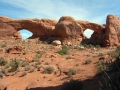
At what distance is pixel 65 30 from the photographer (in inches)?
1075

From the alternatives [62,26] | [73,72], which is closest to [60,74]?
[73,72]

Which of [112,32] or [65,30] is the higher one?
[65,30]

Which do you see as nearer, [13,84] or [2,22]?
[13,84]

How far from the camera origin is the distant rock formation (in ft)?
90.1

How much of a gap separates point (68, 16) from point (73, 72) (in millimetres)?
19287

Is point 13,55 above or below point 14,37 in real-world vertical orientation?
below

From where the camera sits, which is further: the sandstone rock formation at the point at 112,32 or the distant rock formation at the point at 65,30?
the distant rock formation at the point at 65,30

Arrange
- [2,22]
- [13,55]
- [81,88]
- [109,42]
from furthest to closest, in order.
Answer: [2,22]
[109,42]
[13,55]
[81,88]

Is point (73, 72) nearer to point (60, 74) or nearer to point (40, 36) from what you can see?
point (60, 74)

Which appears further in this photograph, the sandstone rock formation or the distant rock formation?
the distant rock formation

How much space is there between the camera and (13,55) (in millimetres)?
18438

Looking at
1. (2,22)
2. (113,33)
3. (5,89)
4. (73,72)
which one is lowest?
(5,89)

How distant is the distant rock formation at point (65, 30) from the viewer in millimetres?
27469

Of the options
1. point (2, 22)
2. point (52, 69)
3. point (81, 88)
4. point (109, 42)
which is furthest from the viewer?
point (2, 22)
